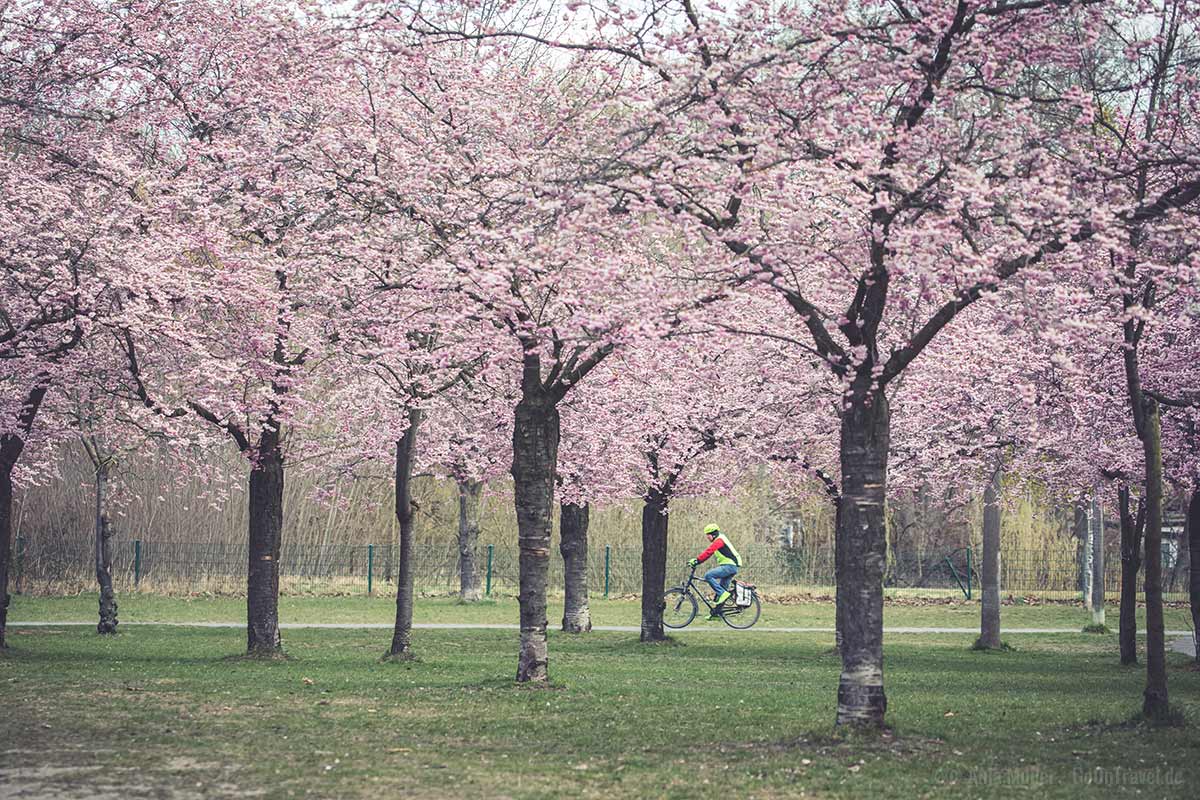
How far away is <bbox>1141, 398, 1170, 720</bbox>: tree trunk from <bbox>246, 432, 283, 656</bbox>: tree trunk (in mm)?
12653

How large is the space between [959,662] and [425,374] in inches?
385

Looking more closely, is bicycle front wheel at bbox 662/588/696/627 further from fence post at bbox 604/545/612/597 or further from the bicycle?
fence post at bbox 604/545/612/597

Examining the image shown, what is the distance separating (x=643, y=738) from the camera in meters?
11.9

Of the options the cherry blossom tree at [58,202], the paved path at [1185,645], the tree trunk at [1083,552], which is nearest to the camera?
the cherry blossom tree at [58,202]

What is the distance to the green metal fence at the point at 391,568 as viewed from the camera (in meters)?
40.1

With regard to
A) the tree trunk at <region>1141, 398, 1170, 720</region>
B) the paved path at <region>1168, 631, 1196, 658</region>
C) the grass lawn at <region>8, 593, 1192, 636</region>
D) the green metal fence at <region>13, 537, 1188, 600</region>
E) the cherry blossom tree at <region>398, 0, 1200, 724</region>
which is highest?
the cherry blossom tree at <region>398, 0, 1200, 724</region>

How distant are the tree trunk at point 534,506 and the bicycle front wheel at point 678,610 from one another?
408 inches

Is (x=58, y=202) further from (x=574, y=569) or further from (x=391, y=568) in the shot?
(x=391, y=568)

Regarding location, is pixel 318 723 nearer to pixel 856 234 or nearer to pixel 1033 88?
pixel 856 234

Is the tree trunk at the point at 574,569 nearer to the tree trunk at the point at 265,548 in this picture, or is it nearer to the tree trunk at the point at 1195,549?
the tree trunk at the point at 265,548

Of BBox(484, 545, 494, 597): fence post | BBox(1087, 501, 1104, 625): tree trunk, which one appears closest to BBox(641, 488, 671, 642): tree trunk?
BBox(1087, 501, 1104, 625): tree trunk

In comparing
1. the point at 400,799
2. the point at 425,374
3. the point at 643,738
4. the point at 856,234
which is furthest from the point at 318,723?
the point at 425,374

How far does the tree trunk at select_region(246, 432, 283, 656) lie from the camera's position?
67.7 feet

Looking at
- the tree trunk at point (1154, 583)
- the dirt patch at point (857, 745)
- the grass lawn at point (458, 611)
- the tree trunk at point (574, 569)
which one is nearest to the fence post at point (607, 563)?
the grass lawn at point (458, 611)
